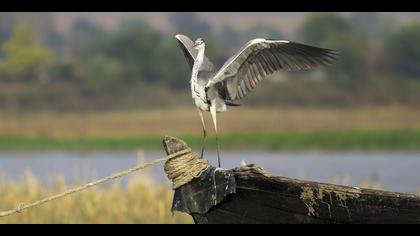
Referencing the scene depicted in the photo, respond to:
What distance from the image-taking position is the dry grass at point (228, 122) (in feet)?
90.3

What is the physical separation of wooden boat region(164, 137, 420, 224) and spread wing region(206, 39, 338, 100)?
2.90ft

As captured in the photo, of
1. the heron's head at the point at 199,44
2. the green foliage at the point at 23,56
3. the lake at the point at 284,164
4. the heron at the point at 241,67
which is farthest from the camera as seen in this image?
the green foliage at the point at 23,56

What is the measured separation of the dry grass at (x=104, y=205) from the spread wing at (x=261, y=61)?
3825mm

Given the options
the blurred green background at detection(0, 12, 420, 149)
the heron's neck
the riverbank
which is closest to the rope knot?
the heron's neck

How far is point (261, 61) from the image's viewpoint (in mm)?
7254

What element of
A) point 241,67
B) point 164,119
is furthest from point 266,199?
point 164,119

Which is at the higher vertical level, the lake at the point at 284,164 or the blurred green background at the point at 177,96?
the blurred green background at the point at 177,96

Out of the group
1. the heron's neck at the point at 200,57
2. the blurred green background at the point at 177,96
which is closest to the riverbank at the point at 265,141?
the blurred green background at the point at 177,96

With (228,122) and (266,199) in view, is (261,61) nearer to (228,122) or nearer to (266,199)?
(266,199)

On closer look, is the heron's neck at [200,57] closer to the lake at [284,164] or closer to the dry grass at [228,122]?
the lake at [284,164]

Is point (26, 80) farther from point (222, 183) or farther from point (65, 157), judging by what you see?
point (222, 183)

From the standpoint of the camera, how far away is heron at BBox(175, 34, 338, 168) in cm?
698

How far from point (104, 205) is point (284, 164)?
974cm
